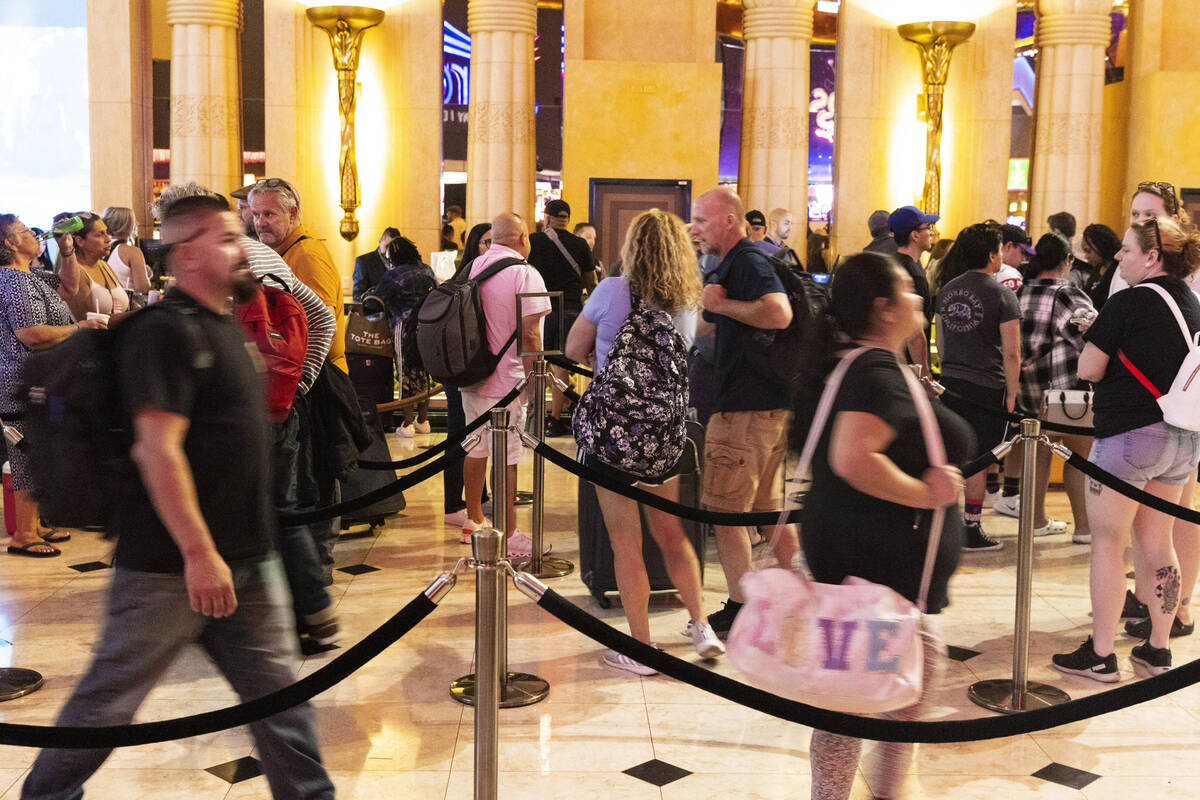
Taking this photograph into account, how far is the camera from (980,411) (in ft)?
22.2

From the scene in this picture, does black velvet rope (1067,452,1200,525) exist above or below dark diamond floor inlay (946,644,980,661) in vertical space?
above

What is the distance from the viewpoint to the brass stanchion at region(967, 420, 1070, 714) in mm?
4438

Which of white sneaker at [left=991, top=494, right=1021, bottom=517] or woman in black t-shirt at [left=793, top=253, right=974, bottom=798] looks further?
white sneaker at [left=991, top=494, right=1021, bottom=517]

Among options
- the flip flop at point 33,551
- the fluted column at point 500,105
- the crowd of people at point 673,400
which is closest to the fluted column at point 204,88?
the fluted column at point 500,105

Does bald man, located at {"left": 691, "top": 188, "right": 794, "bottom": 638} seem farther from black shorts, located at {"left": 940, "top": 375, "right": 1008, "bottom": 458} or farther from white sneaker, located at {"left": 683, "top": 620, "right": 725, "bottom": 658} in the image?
black shorts, located at {"left": 940, "top": 375, "right": 1008, "bottom": 458}

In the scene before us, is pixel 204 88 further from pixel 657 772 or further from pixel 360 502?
pixel 657 772

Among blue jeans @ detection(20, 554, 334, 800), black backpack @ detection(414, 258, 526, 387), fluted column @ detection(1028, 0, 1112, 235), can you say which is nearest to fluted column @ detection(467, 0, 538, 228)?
fluted column @ detection(1028, 0, 1112, 235)

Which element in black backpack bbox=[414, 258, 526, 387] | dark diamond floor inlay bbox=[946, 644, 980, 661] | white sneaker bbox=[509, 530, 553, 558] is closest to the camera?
dark diamond floor inlay bbox=[946, 644, 980, 661]

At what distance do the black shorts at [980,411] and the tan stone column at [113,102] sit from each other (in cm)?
1032

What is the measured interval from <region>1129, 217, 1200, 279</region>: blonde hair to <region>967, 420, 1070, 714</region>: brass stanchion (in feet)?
2.78

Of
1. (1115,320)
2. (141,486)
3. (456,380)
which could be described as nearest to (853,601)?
(141,486)

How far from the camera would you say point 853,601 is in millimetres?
2826

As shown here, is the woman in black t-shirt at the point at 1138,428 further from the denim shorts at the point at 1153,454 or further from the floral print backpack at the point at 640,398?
the floral print backpack at the point at 640,398

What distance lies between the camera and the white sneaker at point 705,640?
5.02 m
